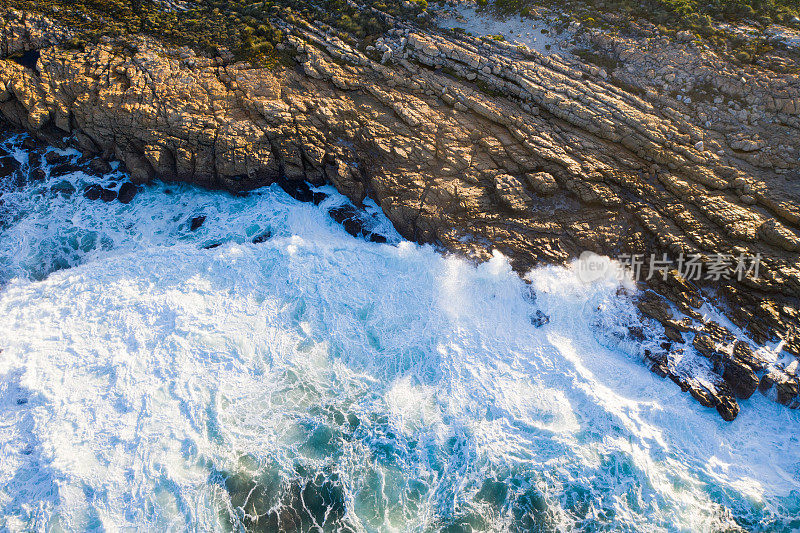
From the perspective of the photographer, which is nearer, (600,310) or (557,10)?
(600,310)

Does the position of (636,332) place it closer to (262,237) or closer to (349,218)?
(349,218)

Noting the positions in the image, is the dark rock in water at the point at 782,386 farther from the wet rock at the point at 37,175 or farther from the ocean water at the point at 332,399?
the wet rock at the point at 37,175

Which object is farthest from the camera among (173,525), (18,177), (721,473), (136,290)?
(18,177)

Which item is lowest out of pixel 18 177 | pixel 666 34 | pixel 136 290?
pixel 136 290

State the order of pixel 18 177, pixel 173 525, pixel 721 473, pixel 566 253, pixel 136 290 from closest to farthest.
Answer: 1. pixel 173 525
2. pixel 721 473
3. pixel 136 290
4. pixel 566 253
5. pixel 18 177

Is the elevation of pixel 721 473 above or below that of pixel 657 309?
below

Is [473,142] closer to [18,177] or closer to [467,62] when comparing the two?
[467,62]

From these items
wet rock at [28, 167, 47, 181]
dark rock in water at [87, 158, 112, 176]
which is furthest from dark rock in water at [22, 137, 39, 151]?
dark rock in water at [87, 158, 112, 176]

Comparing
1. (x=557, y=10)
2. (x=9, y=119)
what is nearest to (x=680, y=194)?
(x=557, y=10)
